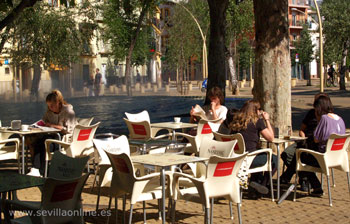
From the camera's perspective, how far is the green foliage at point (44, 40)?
2548 cm

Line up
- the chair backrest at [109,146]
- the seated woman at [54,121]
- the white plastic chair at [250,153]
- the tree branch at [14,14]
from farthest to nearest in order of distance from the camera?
the tree branch at [14,14] < the seated woman at [54,121] < the white plastic chair at [250,153] < the chair backrest at [109,146]

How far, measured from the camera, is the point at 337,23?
165ft

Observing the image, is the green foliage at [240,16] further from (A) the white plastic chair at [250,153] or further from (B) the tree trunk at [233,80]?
(A) the white plastic chair at [250,153]

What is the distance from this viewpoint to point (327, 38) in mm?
52000

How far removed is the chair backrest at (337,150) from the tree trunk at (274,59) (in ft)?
13.8

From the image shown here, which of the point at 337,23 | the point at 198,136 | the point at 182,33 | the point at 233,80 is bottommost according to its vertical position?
the point at 198,136

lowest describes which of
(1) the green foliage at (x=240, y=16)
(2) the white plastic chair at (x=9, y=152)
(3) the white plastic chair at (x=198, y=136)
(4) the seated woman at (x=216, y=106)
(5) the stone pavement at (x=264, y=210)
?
(5) the stone pavement at (x=264, y=210)

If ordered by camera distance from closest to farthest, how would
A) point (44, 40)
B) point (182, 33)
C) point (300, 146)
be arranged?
point (300, 146) → point (44, 40) → point (182, 33)

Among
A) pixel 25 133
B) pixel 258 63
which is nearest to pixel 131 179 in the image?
pixel 25 133

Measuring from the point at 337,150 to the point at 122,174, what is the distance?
348cm

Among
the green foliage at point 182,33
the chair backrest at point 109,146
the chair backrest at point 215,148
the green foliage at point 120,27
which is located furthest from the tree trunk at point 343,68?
the chair backrest at point 109,146

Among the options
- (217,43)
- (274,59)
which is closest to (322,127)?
(274,59)

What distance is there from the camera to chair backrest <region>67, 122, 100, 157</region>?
395 inches

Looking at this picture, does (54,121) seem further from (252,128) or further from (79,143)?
(252,128)
